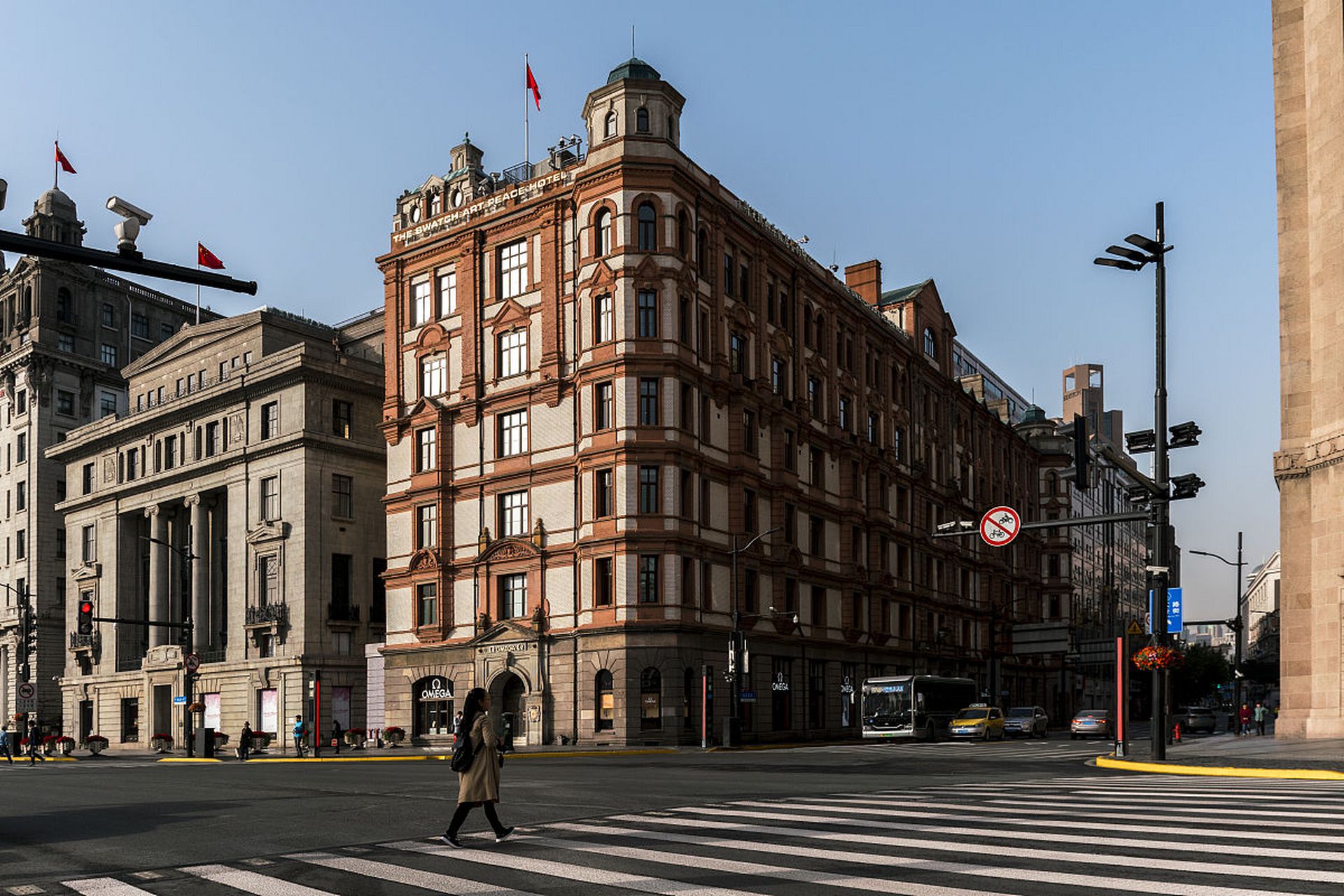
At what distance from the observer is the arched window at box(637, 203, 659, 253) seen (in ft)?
181

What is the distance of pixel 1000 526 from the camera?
29984 mm

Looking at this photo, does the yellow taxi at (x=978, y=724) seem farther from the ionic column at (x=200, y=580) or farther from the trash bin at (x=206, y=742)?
the ionic column at (x=200, y=580)

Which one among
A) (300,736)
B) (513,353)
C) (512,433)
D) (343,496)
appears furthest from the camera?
(343,496)

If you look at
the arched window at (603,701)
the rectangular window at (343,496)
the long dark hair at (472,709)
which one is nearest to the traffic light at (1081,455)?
the long dark hair at (472,709)

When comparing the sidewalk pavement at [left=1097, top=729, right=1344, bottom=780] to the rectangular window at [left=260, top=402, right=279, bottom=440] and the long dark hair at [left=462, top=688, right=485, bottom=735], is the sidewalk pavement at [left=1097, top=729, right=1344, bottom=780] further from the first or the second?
the rectangular window at [left=260, top=402, right=279, bottom=440]

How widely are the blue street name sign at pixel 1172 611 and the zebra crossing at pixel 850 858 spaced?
1455cm

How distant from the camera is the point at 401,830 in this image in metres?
16.5

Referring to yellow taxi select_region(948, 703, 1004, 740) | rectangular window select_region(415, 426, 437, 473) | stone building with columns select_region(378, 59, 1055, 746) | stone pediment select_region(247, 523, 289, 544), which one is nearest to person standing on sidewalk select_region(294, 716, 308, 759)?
stone building with columns select_region(378, 59, 1055, 746)

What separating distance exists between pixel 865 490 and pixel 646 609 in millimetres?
22869

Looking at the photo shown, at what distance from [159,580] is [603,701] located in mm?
34339

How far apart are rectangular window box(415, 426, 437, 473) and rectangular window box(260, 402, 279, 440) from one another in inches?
384

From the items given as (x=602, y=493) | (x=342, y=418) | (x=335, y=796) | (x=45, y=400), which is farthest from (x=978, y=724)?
(x=45, y=400)

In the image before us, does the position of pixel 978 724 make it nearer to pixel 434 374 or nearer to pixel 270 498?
pixel 434 374

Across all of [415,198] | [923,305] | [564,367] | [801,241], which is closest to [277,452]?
[415,198]
